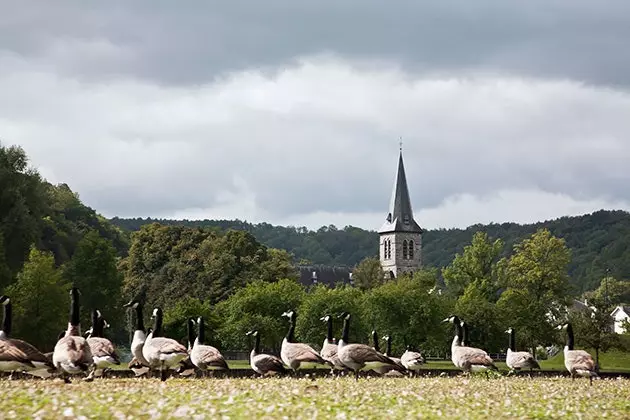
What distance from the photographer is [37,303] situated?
71.8 m

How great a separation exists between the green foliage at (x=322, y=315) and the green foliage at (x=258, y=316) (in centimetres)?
176

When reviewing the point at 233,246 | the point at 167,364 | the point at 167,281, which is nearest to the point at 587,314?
the point at 233,246

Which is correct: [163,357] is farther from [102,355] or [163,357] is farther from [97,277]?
[97,277]

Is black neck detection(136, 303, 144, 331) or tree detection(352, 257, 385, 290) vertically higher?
tree detection(352, 257, 385, 290)

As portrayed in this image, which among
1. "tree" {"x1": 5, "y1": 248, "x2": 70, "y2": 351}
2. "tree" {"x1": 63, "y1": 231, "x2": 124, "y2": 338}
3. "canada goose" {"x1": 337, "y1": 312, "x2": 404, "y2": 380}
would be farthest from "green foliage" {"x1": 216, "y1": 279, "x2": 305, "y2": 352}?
"canada goose" {"x1": 337, "y1": 312, "x2": 404, "y2": 380}

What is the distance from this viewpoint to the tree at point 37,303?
71188 millimetres

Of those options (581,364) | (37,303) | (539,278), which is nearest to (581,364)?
(581,364)

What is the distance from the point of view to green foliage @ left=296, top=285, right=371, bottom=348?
8962 cm

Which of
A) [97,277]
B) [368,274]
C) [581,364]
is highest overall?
A: [368,274]

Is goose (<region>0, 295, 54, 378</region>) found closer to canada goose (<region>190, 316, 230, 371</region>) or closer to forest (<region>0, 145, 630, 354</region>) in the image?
canada goose (<region>190, 316, 230, 371</region>)

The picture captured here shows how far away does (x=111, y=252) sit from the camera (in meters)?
93.4

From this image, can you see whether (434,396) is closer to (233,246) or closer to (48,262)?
(48,262)

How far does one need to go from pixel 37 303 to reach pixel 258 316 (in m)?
24.0

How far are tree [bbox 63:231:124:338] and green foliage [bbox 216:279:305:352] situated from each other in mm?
10603
